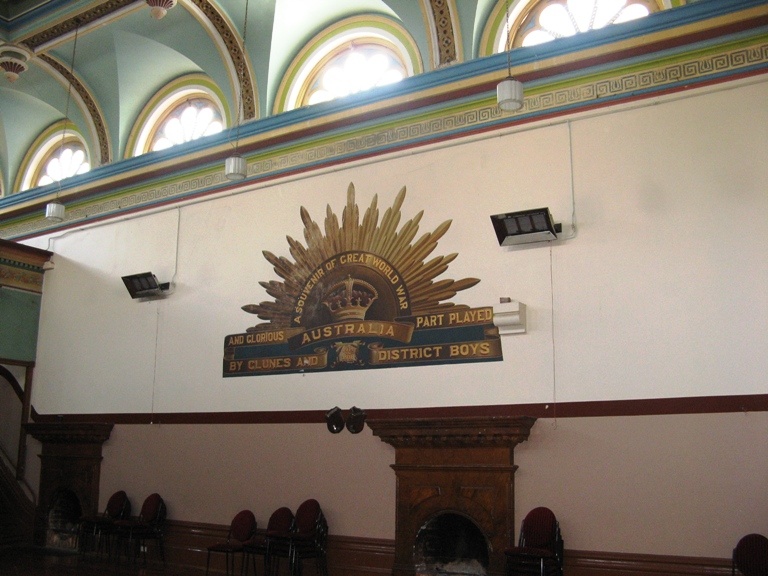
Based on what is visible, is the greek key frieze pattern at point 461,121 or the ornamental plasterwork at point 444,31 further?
the ornamental plasterwork at point 444,31

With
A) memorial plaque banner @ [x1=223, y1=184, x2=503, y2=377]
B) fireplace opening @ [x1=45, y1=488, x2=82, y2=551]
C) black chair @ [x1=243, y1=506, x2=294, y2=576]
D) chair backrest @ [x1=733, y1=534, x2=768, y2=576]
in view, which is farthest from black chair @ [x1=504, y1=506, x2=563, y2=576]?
fireplace opening @ [x1=45, y1=488, x2=82, y2=551]

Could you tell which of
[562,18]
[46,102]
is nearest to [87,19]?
[46,102]

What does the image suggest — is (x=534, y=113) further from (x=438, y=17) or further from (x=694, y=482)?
(x=694, y=482)

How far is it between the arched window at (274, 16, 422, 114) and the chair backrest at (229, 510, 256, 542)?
194 inches

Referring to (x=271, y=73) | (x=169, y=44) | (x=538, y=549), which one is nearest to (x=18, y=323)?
(x=169, y=44)

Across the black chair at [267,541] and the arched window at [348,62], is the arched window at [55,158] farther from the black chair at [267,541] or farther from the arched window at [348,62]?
the black chair at [267,541]

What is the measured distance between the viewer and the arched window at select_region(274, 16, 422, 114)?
359 inches

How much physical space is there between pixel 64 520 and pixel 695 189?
885cm

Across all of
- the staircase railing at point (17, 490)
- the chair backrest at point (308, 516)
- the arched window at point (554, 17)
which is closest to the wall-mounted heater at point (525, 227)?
the arched window at point (554, 17)

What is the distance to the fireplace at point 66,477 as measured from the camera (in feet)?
32.7

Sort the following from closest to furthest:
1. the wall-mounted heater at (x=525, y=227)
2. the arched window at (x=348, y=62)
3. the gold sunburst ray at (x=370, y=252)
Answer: the wall-mounted heater at (x=525, y=227) < the gold sunburst ray at (x=370, y=252) < the arched window at (x=348, y=62)

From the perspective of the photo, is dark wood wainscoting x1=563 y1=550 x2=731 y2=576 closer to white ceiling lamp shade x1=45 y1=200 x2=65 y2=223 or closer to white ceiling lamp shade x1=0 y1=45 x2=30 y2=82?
white ceiling lamp shade x1=45 y1=200 x2=65 y2=223

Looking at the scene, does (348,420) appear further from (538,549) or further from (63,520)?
(63,520)

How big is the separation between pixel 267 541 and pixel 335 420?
1382 millimetres
